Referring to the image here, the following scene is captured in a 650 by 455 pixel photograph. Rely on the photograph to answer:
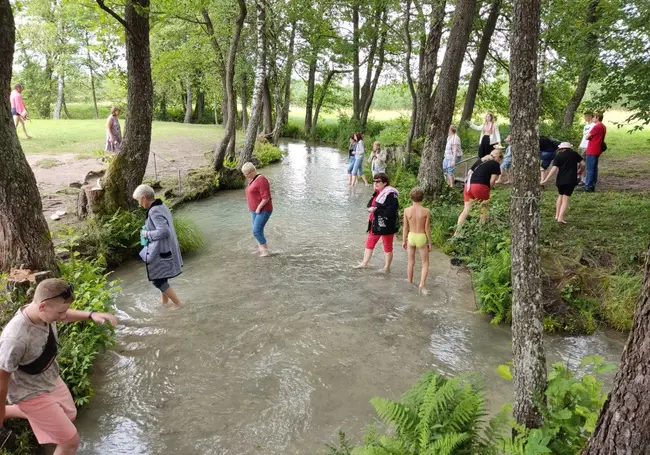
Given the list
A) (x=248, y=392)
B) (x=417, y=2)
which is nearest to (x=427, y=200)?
(x=417, y=2)

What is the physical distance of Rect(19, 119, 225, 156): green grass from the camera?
56.8ft

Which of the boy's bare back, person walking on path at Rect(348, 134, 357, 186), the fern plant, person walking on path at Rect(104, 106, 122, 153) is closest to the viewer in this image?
the fern plant

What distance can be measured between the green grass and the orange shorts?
Answer: 50.1 ft

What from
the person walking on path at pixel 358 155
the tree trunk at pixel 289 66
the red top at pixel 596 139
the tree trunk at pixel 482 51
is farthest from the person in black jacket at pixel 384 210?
the tree trunk at pixel 289 66

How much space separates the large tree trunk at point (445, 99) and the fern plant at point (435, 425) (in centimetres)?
834

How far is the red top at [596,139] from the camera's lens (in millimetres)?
10773

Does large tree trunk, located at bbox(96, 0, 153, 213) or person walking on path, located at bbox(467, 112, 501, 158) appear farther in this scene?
person walking on path, located at bbox(467, 112, 501, 158)

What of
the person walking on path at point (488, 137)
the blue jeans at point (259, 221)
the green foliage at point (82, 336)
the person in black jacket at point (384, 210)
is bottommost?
the green foliage at point (82, 336)

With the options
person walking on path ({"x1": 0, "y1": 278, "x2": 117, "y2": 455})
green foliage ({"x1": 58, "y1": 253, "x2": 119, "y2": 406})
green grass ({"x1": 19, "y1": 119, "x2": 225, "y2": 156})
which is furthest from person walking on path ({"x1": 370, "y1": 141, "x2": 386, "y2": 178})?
person walking on path ({"x1": 0, "y1": 278, "x2": 117, "y2": 455})

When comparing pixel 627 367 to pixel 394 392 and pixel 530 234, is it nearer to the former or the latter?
pixel 530 234

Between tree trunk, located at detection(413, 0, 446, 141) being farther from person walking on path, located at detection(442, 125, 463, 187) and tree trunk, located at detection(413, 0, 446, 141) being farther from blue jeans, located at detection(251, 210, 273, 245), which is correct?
blue jeans, located at detection(251, 210, 273, 245)

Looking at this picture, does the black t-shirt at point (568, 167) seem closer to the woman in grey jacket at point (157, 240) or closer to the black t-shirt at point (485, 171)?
the black t-shirt at point (485, 171)

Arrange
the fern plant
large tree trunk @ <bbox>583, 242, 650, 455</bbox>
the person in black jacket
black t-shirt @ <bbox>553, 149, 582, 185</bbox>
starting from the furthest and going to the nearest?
1. black t-shirt @ <bbox>553, 149, 582, 185</bbox>
2. the person in black jacket
3. the fern plant
4. large tree trunk @ <bbox>583, 242, 650, 455</bbox>

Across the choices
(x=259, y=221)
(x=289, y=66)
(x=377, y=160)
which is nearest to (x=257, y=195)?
(x=259, y=221)
